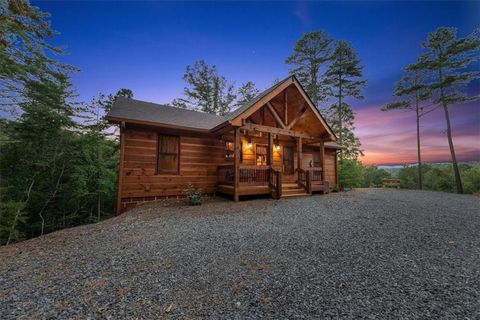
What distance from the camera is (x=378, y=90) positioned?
18531 millimetres

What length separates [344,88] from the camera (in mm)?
18344

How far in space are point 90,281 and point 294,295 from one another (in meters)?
2.66

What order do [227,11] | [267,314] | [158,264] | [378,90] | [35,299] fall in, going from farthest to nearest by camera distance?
[378,90]
[227,11]
[158,264]
[35,299]
[267,314]

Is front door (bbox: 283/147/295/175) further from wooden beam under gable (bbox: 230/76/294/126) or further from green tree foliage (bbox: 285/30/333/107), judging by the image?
green tree foliage (bbox: 285/30/333/107)

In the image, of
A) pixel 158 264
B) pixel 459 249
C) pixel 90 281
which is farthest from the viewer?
pixel 459 249

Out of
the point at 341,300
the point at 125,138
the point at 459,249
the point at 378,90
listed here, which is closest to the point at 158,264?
the point at 341,300

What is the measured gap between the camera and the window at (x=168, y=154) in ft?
27.0

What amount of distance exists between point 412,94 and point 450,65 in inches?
119

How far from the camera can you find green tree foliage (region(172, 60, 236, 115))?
67.4 ft

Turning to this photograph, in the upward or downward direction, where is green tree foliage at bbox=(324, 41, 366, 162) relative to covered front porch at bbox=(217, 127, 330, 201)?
upward

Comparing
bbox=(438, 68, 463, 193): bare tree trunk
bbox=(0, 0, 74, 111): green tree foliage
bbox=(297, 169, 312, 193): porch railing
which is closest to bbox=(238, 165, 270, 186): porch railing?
bbox=(297, 169, 312, 193): porch railing

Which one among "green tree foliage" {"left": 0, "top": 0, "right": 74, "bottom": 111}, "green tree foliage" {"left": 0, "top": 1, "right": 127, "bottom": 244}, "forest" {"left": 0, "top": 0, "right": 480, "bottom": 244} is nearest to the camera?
"green tree foliage" {"left": 0, "top": 0, "right": 74, "bottom": 111}

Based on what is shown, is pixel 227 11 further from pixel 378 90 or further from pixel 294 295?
pixel 294 295

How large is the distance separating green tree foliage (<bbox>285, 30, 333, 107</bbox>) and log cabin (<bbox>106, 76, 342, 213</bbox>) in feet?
33.9
